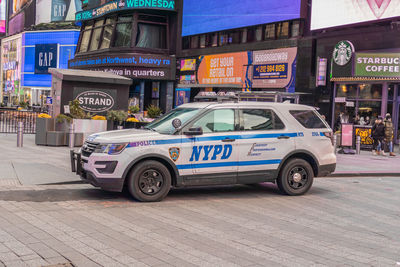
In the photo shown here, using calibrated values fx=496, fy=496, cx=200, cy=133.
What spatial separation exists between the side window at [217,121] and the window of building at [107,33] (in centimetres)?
3266

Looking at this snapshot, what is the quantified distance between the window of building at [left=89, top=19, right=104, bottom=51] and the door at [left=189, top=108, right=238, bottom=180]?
35.3 m

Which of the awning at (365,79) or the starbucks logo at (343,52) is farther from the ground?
the starbucks logo at (343,52)

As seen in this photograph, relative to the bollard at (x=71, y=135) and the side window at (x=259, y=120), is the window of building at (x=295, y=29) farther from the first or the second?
the side window at (x=259, y=120)

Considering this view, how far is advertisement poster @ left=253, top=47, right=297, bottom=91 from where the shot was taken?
2848cm

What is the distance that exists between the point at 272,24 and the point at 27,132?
15.7 m

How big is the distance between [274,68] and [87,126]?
1483cm

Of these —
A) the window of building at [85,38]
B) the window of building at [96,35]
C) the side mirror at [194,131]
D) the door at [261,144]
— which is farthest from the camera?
the window of building at [85,38]

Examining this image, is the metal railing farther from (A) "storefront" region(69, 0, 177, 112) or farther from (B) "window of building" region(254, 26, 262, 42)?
(B) "window of building" region(254, 26, 262, 42)

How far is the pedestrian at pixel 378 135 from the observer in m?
20.8

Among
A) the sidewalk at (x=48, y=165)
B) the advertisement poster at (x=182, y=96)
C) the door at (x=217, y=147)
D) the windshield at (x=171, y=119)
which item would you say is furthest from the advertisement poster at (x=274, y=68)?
the door at (x=217, y=147)

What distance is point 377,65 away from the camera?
76.9 feet

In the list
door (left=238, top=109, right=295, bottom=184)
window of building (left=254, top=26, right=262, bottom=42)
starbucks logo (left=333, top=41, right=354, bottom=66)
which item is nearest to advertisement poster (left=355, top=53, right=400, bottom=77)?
starbucks logo (left=333, top=41, right=354, bottom=66)

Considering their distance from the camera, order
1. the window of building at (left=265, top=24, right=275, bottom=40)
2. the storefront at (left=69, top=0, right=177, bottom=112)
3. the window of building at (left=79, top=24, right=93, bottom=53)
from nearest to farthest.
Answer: the window of building at (left=265, top=24, right=275, bottom=40), the storefront at (left=69, top=0, right=177, bottom=112), the window of building at (left=79, top=24, right=93, bottom=53)

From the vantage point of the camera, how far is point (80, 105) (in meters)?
18.9
